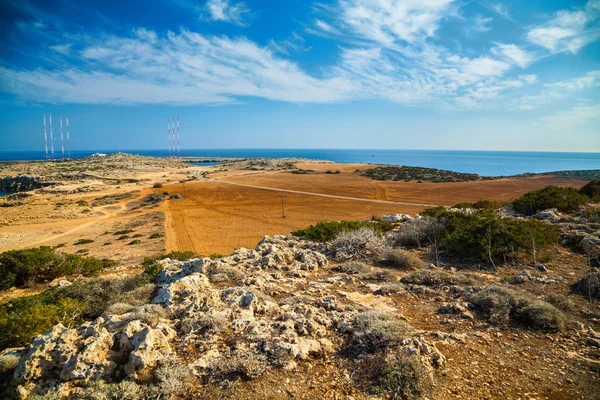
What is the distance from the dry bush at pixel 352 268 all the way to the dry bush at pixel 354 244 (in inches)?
46.3

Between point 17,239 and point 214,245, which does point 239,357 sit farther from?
point 17,239

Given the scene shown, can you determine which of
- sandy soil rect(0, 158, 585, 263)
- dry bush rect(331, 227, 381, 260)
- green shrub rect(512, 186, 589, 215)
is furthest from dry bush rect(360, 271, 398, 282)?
green shrub rect(512, 186, 589, 215)

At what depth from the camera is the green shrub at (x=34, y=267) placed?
1144 cm

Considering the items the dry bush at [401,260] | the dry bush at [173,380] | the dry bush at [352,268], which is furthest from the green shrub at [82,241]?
the dry bush at [173,380]

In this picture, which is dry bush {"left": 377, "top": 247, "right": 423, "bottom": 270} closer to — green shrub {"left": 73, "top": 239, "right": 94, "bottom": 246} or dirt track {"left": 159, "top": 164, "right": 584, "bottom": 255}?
dirt track {"left": 159, "top": 164, "right": 584, "bottom": 255}

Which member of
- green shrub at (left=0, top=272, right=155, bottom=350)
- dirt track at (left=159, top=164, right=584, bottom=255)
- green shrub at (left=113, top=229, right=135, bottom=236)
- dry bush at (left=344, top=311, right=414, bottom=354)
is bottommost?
green shrub at (left=113, top=229, right=135, bottom=236)

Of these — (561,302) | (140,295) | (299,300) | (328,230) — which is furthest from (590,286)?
(140,295)

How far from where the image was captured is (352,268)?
9891mm

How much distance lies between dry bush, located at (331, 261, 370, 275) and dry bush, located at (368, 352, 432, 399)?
4.93 meters

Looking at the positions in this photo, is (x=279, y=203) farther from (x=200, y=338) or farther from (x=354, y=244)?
(x=200, y=338)

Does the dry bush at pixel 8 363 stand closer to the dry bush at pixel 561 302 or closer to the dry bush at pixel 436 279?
the dry bush at pixel 436 279

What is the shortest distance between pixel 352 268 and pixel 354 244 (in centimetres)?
239

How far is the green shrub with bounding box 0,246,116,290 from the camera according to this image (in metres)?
11.4

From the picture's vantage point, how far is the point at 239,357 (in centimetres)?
491
